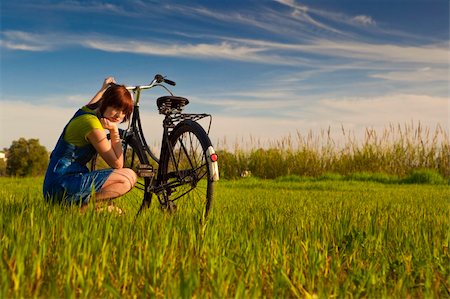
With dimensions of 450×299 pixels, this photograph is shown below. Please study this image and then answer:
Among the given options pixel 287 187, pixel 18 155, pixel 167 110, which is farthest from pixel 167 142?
pixel 18 155

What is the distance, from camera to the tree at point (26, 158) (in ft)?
61.8

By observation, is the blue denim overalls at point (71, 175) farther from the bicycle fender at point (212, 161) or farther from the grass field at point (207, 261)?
the bicycle fender at point (212, 161)

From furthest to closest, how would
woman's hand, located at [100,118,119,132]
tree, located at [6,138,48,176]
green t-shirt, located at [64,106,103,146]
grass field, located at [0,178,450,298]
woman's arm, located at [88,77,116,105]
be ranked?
tree, located at [6,138,48,176], woman's arm, located at [88,77,116,105], woman's hand, located at [100,118,119,132], green t-shirt, located at [64,106,103,146], grass field, located at [0,178,450,298]

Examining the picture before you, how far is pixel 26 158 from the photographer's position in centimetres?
1894

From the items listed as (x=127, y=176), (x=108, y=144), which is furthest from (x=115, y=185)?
(x=108, y=144)

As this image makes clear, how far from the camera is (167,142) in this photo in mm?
5285

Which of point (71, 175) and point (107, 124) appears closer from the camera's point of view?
point (71, 175)

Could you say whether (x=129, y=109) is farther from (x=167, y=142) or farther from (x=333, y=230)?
(x=333, y=230)

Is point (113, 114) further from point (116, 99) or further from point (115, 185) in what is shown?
point (115, 185)

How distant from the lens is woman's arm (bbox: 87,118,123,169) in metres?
4.39

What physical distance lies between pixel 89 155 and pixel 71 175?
0.27 meters

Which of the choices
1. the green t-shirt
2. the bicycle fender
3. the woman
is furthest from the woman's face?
the bicycle fender

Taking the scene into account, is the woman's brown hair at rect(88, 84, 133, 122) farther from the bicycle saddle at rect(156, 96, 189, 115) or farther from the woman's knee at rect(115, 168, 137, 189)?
the bicycle saddle at rect(156, 96, 189, 115)

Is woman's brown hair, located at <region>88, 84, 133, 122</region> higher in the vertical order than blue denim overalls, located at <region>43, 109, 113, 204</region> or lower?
higher
